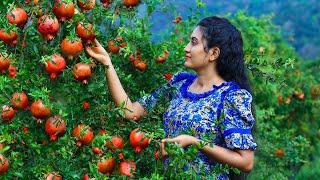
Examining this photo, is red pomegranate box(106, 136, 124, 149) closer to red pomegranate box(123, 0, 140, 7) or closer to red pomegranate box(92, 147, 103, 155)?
red pomegranate box(92, 147, 103, 155)

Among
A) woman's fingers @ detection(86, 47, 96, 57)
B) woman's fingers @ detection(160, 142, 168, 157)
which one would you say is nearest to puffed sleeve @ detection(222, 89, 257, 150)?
woman's fingers @ detection(160, 142, 168, 157)

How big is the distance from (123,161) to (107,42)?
0.65 meters

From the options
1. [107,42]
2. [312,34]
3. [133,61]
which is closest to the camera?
[107,42]

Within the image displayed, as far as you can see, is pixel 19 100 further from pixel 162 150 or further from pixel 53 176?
pixel 162 150

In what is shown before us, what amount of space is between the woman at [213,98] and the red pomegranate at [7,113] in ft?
1.37

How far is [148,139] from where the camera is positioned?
3119mm

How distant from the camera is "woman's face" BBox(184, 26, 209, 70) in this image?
3375 millimetres

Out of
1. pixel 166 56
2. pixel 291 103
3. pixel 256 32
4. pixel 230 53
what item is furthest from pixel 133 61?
pixel 291 103

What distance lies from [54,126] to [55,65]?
0.24 m

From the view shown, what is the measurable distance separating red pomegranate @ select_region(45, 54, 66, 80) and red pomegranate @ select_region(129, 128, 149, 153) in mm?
399

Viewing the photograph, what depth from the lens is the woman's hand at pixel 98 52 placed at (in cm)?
324

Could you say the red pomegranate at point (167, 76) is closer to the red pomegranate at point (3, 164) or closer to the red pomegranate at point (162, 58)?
the red pomegranate at point (162, 58)

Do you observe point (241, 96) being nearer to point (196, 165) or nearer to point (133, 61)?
point (196, 165)

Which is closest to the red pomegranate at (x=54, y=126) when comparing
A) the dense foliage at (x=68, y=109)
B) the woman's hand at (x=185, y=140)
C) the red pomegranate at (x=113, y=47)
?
the dense foliage at (x=68, y=109)
